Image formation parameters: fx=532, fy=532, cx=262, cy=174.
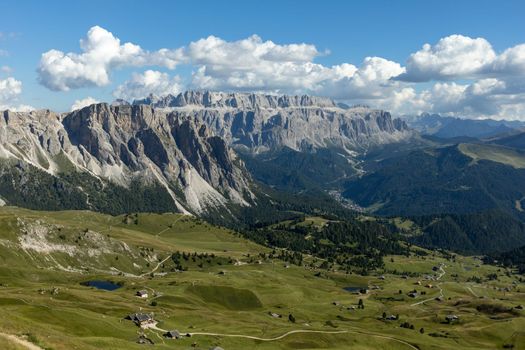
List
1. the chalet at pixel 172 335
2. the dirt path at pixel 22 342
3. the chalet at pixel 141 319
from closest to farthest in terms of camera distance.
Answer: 1. the dirt path at pixel 22 342
2. the chalet at pixel 172 335
3. the chalet at pixel 141 319

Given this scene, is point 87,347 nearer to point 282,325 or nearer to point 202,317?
point 202,317

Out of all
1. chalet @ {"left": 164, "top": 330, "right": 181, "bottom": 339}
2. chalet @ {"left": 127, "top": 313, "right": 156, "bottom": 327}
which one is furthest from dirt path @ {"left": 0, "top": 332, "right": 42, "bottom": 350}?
chalet @ {"left": 127, "top": 313, "right": 156, "bottom": 327}

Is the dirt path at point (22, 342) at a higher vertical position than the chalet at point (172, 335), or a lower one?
higher

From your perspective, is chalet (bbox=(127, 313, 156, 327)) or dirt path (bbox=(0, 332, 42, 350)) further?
chalet (bbox=(127, 313, 156, 327))

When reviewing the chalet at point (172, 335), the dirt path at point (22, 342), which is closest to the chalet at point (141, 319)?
the chalet at point (172, 335)

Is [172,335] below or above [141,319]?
below

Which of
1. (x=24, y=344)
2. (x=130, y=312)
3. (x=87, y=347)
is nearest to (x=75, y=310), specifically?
(x=130, y=312)

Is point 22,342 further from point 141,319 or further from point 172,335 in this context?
point 141,319

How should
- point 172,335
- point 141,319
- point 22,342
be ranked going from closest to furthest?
1. point 22,342
2. point 172,335
3. point 141,319

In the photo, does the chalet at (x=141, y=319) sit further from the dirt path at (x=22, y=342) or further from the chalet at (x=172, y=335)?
the dirt path at (x=22, y=342)

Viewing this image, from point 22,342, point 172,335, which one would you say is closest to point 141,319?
point 172,335

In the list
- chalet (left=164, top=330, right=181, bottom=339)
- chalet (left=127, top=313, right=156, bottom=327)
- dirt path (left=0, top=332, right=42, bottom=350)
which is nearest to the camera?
dirt path (left=0, top=332, right=42, bottom=350)

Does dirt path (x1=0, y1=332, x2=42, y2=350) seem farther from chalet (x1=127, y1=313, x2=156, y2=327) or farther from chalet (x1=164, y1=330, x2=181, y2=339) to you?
chalet (x1=127, y1=313, x2=156, y2=327)

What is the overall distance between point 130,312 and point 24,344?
3901 inches
